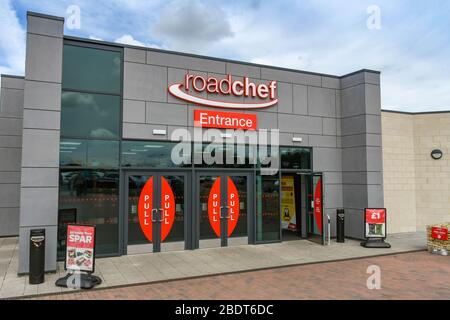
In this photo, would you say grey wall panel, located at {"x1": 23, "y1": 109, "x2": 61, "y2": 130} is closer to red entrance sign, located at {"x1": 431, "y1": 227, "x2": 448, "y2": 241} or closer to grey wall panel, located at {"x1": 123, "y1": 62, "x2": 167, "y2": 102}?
grey wall panel, located at {"x1": 123, "y1": 62, "x2": 167, "y2": 102}

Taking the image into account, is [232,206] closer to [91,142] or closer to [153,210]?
[153,210]

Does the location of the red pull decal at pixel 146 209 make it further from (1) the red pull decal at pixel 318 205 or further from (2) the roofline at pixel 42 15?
(1) the red pull decal at pixel 318 205

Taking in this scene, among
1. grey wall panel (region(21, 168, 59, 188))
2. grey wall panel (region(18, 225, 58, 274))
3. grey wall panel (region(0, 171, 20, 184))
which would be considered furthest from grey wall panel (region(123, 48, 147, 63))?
grey wall panel (region(0, 171, 20, 184))

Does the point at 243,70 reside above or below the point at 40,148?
above

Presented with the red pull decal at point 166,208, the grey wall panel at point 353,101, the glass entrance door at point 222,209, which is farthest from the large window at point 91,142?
the grey wall panel at point 353,101

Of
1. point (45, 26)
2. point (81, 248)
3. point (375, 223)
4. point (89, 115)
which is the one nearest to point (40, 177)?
point (89, 115)

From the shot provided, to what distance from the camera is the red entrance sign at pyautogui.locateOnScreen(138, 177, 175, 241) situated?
9773 mm

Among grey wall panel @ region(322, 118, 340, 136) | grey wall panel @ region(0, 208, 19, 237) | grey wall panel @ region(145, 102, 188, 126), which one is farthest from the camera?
grey wall panel @ region(0, 208, 19, 237)

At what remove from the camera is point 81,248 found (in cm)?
722

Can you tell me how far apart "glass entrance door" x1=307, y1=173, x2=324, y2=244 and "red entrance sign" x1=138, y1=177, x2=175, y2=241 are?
15.3 feet

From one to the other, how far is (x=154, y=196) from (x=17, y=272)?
3.61 meters

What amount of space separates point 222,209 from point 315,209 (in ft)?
10.8
